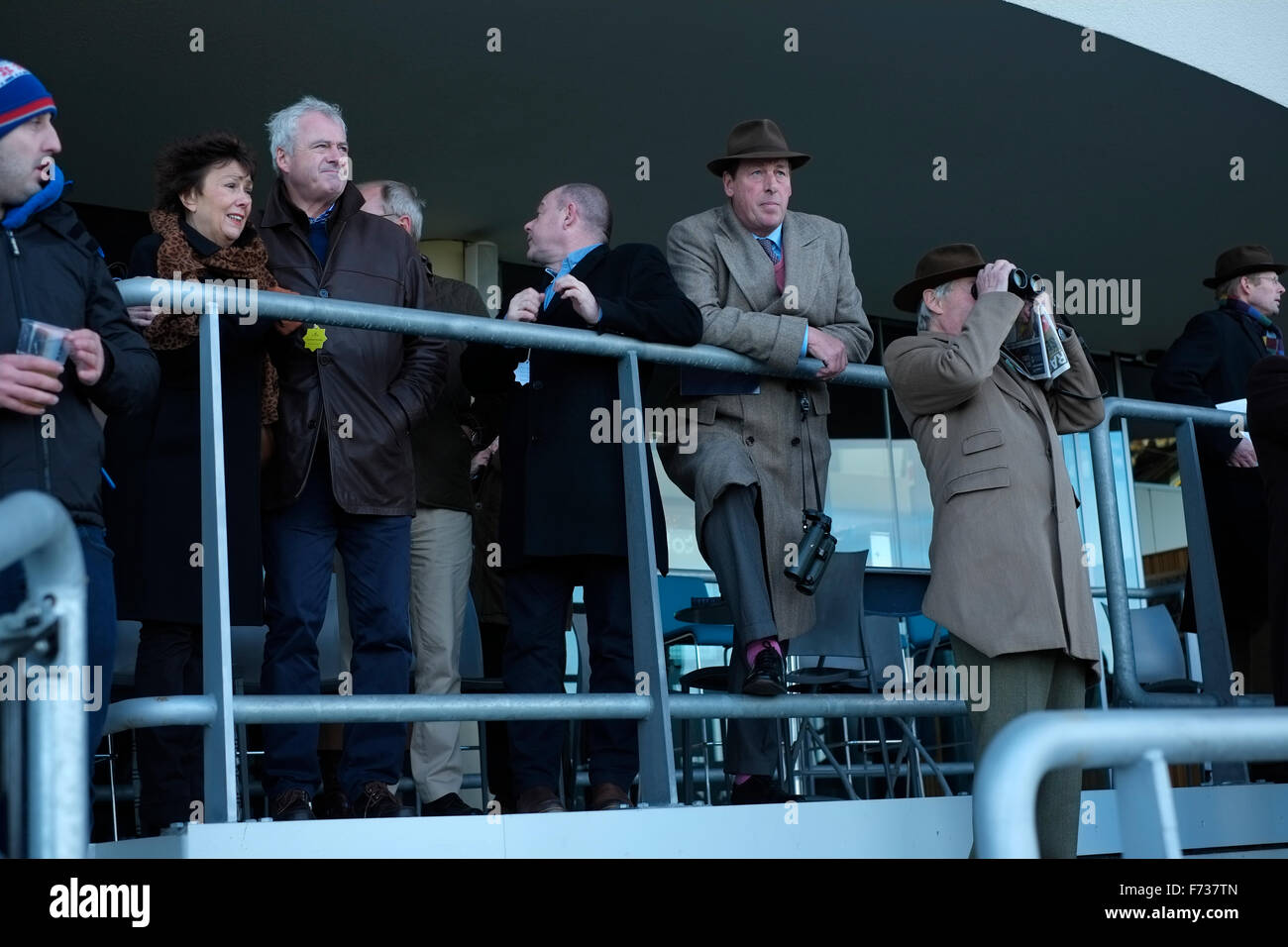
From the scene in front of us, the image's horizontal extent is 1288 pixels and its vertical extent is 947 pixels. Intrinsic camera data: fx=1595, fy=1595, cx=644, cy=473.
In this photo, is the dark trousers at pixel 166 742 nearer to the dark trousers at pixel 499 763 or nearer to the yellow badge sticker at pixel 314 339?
the yellow badge sticker at pixel 314 339

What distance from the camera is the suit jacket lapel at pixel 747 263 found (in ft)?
15.4

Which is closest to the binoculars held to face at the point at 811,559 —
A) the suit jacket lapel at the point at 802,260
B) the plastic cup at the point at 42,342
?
the suit jacket lapel at the point at 802,260

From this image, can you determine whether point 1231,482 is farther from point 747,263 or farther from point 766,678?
point 766,678

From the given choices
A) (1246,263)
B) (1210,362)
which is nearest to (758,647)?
(1210,362)

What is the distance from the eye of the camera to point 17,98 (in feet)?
10.8

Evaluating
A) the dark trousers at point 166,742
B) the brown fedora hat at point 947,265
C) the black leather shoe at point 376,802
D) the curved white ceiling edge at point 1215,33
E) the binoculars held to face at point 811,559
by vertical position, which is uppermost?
the curved white ceiling edge at point 1215,33

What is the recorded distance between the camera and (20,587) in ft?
9.71

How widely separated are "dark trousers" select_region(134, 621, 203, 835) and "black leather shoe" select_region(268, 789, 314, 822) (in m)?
0.29

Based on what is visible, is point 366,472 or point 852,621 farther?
point 852,621

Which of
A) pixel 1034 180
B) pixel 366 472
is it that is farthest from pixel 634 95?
pixel 366 472

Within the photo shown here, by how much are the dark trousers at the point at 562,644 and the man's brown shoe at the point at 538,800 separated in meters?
0.08
